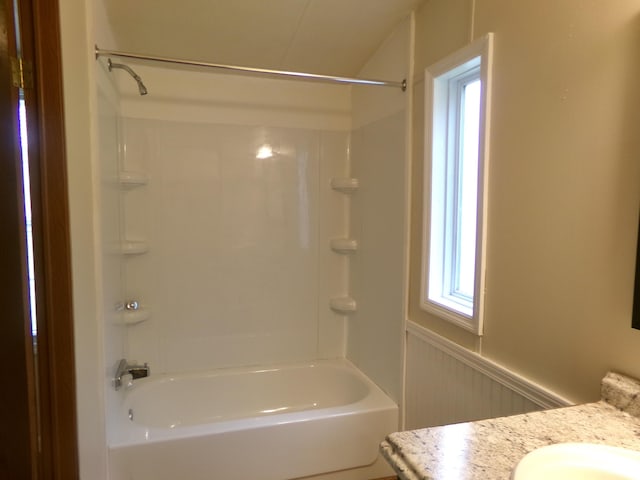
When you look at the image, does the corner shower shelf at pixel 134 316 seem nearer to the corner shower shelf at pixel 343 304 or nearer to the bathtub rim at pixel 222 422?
the bathtub rim at pixel 222 422

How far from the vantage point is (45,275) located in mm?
1521

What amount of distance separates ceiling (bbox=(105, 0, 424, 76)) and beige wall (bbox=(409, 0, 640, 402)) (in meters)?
0.63

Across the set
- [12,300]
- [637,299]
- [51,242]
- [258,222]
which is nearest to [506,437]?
[637,299]

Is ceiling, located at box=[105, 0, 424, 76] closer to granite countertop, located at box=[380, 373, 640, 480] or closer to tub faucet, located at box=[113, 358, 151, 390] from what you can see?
tub faucet, located at box=[113, 358, 151, 390]

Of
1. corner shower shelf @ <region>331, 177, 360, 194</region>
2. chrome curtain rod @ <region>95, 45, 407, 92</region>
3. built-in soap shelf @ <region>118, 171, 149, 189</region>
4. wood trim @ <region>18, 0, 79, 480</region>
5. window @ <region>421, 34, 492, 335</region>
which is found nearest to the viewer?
wood trim @ <region>18, 0, 79, 480</region>

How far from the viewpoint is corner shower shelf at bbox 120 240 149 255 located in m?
2.33

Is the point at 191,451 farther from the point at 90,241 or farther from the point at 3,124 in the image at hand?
the point at 3,124

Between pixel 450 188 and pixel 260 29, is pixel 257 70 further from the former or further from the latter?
pixel 450 188

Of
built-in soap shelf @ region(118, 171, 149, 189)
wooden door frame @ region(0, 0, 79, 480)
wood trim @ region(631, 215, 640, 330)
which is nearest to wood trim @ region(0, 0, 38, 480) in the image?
wooden door frame @ region(0, 0, 79, 480)

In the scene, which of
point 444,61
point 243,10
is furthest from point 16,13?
point 444,61

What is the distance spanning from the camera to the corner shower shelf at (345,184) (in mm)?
2676

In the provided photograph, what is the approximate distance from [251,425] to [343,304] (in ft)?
3.36

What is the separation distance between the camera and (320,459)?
2.05 m

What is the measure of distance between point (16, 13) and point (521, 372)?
77.4 inches
